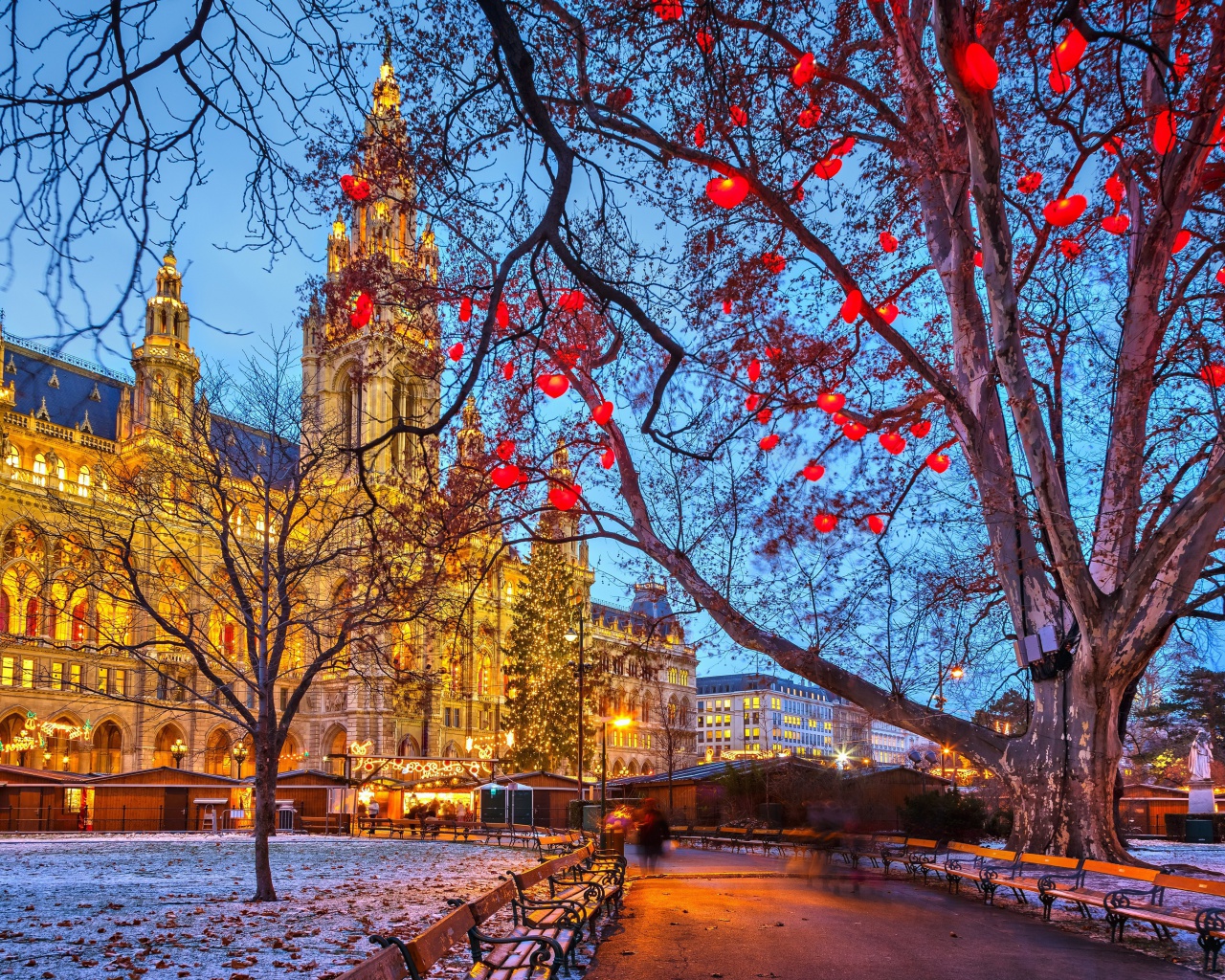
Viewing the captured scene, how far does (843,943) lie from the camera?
413 inches

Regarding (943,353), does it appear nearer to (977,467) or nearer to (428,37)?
(977,467)

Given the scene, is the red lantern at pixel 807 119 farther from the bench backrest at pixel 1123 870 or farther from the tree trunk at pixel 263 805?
the tree trunk at pixel 263 805

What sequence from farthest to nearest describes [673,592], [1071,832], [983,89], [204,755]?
[204,755]
[673,592]
[1071,832]
[983,89]

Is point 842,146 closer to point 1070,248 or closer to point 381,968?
point 1070,248

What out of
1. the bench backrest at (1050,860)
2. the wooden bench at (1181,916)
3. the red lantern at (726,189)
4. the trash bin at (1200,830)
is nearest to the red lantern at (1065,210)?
the red lantern at (726,189)

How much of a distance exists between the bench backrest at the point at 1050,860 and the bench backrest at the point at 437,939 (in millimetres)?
9142

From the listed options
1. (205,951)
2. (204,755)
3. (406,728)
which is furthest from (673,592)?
(406,728)

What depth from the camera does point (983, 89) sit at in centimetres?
1261

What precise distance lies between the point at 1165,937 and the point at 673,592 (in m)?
9.00

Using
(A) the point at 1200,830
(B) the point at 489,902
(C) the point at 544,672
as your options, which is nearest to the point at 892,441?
(B) the point at 489,902

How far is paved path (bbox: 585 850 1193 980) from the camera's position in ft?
28.8

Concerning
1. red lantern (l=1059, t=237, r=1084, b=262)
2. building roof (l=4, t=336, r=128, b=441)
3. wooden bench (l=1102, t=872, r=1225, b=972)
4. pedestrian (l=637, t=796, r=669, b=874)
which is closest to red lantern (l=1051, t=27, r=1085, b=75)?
wooden bench (l=1102, t=872, r=1225, b=972)

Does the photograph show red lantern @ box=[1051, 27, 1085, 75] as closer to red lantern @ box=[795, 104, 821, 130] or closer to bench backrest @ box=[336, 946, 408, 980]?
red lantern @ box=[795, 104, 821, 130]

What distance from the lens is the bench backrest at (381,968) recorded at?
15.4 ft
